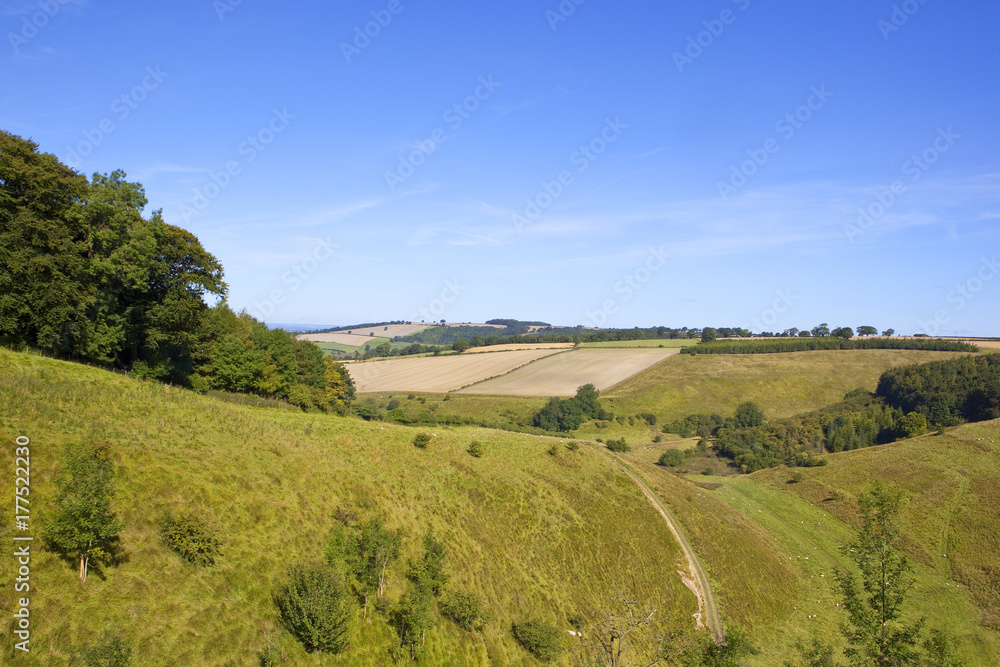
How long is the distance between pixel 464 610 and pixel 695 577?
83.8ft

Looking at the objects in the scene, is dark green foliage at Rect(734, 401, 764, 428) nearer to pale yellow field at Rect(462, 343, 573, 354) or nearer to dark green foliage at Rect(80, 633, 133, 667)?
pale yellow field at Rect(462, 343, 573, 354)

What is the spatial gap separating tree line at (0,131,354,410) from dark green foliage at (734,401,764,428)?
111350 mm

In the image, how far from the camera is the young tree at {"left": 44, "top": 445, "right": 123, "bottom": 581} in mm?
17203

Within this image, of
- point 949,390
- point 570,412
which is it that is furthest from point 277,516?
point 949,390

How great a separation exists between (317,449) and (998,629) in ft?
191

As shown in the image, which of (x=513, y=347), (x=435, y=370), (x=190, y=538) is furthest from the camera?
(x=513, y=347)

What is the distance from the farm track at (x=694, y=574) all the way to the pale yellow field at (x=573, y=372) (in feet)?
237

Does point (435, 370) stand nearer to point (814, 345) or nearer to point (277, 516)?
point (814, 345)

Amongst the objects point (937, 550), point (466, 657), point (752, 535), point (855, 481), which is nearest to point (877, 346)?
point (855, 481)

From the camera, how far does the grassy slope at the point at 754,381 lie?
434 feet

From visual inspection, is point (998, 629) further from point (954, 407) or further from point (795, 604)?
→ point (954, 407)

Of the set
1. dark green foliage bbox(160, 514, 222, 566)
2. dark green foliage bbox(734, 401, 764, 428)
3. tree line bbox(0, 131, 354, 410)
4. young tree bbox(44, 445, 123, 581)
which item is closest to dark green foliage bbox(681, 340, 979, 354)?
dark green foliage bbox(734, 401, 764, 428)

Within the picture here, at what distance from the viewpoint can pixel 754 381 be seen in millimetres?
142125

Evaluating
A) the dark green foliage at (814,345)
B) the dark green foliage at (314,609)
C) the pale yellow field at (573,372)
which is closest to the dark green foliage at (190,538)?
the dark green foliage at (314,609)
